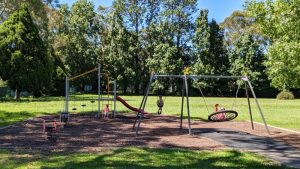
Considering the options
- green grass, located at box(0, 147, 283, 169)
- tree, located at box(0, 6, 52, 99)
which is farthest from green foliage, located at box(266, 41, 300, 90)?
tree, located at box(0, 6, 52, 99)

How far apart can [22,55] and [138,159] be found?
28.6 m

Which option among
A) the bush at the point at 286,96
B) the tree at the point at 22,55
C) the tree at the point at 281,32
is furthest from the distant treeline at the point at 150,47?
the tree at the point at 281,32

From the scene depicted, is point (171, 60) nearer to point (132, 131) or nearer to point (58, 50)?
point (58, 50)

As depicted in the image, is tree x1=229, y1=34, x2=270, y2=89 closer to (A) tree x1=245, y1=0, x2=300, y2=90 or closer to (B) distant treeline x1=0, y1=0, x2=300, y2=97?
(B) distant treeline x1=0, y1=0, x2=300, y2=97

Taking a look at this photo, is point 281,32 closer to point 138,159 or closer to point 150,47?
point 138,159

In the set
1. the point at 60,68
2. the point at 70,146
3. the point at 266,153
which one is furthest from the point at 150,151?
the point at 60,68

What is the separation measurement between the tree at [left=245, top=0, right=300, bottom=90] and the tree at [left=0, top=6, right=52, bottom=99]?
1026 inches

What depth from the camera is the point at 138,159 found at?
799 cm

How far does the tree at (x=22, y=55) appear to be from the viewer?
33612 millimetres

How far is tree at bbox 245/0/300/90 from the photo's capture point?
34.2 feet

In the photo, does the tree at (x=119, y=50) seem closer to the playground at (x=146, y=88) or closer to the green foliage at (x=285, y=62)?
the playground at (x=146, y=88)

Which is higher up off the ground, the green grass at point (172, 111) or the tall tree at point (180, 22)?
the tall tree at point (180, 22)

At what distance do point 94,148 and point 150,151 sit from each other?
1430 millimetres

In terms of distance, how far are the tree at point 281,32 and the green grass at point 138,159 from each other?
128 inches
